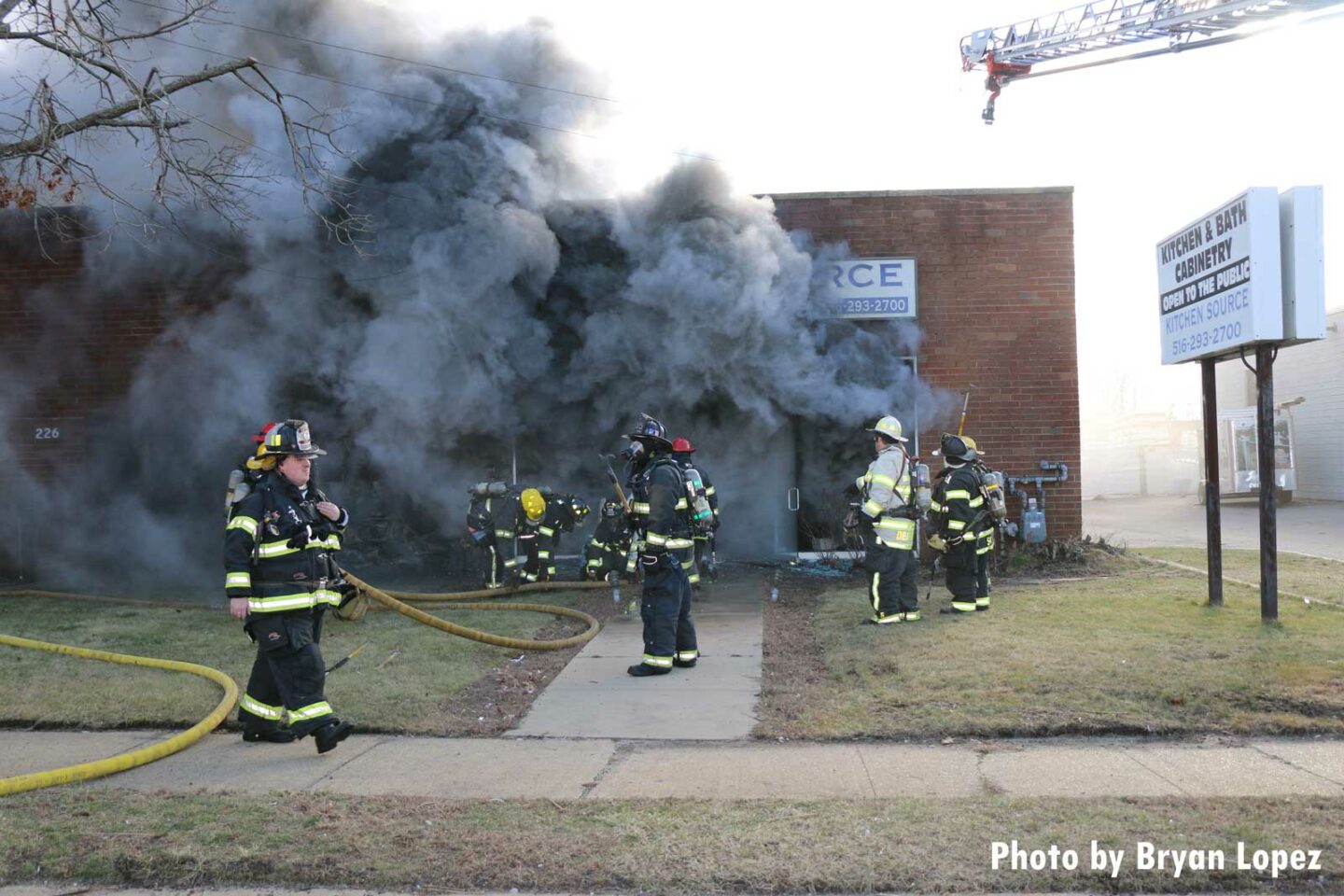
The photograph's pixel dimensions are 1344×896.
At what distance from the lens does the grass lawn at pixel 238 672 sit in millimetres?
5504

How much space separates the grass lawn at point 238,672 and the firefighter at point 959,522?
328 centimetres

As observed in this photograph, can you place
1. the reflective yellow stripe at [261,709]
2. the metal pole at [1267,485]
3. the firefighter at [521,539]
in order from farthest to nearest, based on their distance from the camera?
the firefighter at [521,539] < the metal pole at [1267,485] < the reflective yellow stripe at [261,709]

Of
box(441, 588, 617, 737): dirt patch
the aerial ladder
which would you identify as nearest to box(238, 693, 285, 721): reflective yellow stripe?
box(441, 588, 617, 737): dirt patch

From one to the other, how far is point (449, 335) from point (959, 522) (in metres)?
5.49

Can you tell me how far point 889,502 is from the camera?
26.2 ft

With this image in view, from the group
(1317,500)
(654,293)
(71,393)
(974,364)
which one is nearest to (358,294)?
(654,293)

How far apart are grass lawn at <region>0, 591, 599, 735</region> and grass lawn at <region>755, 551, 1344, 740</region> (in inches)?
69.8

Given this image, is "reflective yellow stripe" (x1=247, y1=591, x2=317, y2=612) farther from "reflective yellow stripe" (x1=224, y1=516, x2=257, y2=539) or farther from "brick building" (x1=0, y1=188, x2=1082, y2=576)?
"brick building" (x1=0, y1=188, x2=1082, y2=576)

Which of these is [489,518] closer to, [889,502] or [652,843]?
[889,502]

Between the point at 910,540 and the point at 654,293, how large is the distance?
3.88 meters

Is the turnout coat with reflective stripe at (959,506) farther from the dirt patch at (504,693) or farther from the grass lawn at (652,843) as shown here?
the grass lawn at (652,843)

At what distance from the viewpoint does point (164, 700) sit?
5.72 m

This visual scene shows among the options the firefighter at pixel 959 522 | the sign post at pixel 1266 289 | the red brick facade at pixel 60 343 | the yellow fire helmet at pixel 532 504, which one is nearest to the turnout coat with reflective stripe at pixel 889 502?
the firefighter at pixel 959 522

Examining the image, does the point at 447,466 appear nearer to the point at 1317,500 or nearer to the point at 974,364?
the point at 974,364
